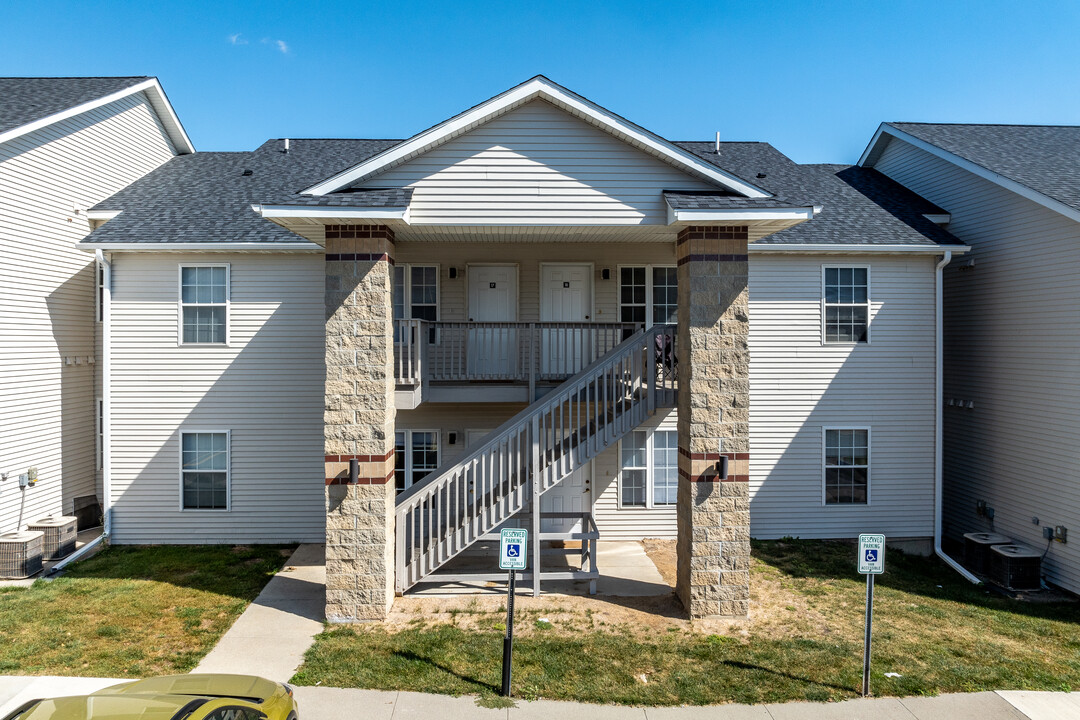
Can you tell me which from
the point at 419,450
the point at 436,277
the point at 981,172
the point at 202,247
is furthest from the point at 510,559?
the point at 981,172

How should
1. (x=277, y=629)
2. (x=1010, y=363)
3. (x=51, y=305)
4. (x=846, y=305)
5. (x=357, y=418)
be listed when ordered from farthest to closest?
(x=846, y=305) → (x=1010, y=363) → (x=51, y=305) → (x=357, y=418) → (x=277, y=629)

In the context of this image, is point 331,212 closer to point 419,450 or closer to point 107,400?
point 419,450

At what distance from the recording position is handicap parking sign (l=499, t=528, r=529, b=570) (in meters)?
6.90

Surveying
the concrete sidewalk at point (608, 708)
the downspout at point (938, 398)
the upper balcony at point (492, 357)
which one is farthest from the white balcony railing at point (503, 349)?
the downspout at point (938, 398)

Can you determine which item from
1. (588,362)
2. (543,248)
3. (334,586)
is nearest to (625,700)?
(334,586)

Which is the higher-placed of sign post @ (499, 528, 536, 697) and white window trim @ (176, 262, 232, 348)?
white window trim @ (176, 262, 232, 348)

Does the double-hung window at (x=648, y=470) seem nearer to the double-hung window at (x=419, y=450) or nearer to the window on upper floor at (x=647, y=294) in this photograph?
the window on upper floor at (x=647, y=294)

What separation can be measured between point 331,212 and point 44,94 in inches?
365

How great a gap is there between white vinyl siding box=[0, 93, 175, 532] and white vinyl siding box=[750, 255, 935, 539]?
13644mm

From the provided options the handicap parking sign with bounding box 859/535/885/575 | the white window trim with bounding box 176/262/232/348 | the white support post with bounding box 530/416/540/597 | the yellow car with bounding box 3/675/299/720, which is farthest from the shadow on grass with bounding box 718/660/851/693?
the white window trim with bounding box 176/262/232/348

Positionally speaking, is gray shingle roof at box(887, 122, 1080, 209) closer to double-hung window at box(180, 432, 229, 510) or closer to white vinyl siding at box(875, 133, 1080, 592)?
white vinyl siding at box(875, 133, 1080, 592)

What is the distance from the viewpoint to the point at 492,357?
37.4ft

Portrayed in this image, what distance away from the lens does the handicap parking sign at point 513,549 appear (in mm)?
6898

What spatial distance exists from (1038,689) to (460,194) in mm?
9433
